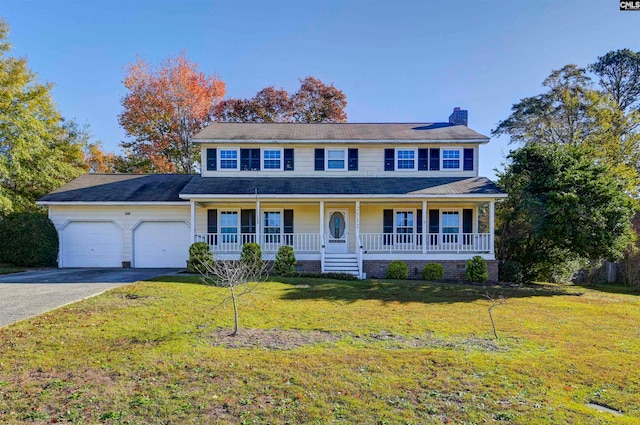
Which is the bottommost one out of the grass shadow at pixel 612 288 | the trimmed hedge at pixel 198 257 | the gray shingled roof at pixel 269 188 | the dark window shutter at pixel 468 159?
the grass shadow at pixel 612 288

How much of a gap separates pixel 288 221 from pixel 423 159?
23.7 feet

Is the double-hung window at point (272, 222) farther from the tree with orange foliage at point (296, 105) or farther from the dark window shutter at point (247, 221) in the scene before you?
the tree with orange foliage at point (296, 105)

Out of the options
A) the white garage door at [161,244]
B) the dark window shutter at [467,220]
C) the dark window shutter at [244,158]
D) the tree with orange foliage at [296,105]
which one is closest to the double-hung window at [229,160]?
the dark window shutter at [244,158]

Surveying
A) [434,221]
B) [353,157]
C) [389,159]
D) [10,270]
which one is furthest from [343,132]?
[10,270]

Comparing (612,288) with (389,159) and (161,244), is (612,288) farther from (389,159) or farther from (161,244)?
(161,244)

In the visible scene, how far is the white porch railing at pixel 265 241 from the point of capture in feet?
50.9

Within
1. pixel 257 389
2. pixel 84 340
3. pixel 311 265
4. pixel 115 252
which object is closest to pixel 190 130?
pixel 115 252

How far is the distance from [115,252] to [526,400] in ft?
57.0

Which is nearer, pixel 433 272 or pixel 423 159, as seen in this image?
pixel 433 272

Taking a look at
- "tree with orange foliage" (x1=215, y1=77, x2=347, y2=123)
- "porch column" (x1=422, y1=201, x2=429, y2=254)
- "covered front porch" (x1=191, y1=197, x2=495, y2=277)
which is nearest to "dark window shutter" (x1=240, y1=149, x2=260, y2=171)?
"covered front porch" (x1=191, y1=197, x2=495, y2=277)

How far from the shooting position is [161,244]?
1692 cm

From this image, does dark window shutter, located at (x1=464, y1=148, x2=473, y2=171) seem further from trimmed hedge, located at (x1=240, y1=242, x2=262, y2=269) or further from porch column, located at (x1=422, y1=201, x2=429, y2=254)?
trimmed hedge, located at (x1=240, y1=242, x2=262, y2=269)

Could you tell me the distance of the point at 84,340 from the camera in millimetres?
5973

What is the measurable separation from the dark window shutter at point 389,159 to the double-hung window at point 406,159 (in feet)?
0.67
